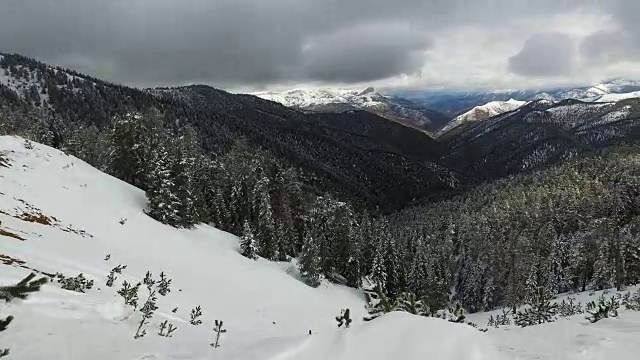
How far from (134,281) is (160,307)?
257 cm

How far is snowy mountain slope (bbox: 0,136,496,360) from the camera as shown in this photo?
6523 millimetres

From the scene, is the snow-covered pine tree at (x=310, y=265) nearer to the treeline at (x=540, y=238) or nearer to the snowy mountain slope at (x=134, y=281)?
the snowy mountain slope at (x=134, y=281)

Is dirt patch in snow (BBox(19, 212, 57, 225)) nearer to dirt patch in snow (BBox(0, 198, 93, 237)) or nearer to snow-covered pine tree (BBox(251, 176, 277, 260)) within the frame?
dirt patch in snow (BBox(0, 198, 93, 237))

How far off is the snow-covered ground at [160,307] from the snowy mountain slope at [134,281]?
39 millimetres

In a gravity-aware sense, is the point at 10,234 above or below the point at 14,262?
above

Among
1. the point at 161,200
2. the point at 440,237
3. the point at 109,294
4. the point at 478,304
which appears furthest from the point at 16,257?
the point at 440,237

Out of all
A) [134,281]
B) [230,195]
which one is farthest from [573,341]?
[230,195]

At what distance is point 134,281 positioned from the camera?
15.1 meters

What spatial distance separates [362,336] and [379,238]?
61162 millimetres

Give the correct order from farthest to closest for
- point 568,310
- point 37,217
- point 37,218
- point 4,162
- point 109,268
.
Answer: point 4,162 < point 37,217 < point 37,218 < point 109,268 < point 568,310

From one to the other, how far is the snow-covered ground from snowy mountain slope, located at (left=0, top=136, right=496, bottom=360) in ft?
0.13

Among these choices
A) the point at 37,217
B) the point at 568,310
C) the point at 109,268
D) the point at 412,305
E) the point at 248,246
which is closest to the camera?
the point at 412,305

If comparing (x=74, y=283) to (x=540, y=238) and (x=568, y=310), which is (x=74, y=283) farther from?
(x=540, y=238)

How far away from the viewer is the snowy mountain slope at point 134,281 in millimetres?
6523
